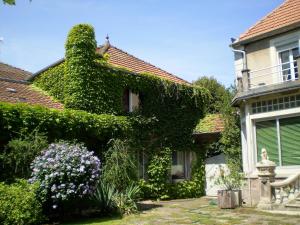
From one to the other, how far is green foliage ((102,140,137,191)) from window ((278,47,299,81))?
7834mm

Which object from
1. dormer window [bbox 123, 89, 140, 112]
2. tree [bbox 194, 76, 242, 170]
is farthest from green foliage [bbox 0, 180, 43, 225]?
tree [bbox 194, 76, 242, 170]

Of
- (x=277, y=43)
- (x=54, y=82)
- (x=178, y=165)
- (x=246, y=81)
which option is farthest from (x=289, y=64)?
(x=54, y=82)

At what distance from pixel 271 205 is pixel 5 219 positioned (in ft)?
28.7

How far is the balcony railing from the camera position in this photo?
54.6ft

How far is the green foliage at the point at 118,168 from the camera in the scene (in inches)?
555

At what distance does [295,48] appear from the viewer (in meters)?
16.9

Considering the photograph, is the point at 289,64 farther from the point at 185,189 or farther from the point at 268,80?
the point at 185,189

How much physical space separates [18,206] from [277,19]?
1456cm

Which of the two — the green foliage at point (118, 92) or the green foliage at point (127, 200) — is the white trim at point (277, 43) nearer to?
the green foliage at point (118, 92)

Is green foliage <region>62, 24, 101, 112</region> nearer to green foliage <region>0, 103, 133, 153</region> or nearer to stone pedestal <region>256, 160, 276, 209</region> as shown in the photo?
green foliage <region>0, 103, 133, 153</region>

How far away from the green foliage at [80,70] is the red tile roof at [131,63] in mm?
2733

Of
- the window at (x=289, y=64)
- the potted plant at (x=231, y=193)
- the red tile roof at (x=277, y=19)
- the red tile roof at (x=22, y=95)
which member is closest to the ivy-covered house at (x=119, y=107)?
the red tile roof at (x=22, y=95)

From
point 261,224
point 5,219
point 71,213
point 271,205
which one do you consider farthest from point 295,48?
point 5,219

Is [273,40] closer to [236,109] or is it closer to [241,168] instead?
[236,109]
